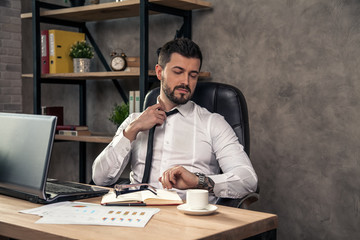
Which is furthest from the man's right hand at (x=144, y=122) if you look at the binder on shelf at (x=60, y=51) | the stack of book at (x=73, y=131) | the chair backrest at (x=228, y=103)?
the binder on shelf at (x=60, y=51)

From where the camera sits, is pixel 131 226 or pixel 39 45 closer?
pixel 131 226

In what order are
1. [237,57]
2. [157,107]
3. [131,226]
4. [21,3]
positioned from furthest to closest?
[21,3] < [237,57] < [157,107] < [131,226]

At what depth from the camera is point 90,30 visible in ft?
12.3

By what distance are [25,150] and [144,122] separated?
68cm

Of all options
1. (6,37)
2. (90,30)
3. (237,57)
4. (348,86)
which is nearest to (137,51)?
(90,30)

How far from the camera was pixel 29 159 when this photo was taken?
1.42 meters

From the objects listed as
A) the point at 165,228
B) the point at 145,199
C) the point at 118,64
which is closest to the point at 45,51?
the point at 118,64

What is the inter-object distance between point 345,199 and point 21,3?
3200 millimetres

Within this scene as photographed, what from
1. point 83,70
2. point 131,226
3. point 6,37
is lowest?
point 131,226

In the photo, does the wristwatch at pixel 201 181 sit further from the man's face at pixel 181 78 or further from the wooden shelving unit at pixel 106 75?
the wooden shelving unit at pixel 106 75

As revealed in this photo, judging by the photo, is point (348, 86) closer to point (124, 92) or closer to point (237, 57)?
point (237, 57)

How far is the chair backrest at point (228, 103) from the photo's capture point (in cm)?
209

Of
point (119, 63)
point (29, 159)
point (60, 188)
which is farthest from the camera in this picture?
point (119, 63)

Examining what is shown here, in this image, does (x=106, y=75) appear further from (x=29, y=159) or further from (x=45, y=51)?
(x=29, y=159)
